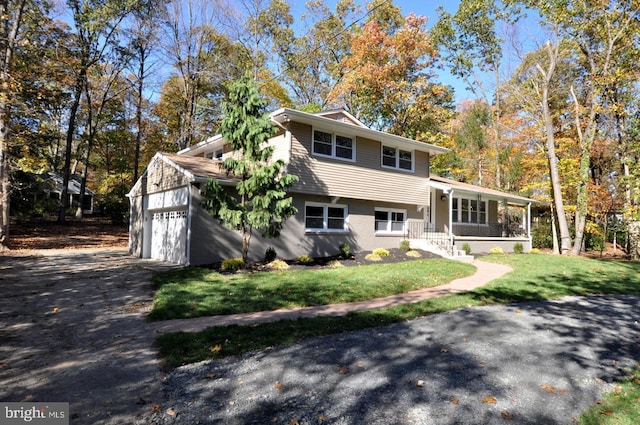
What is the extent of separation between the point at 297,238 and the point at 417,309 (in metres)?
7.94

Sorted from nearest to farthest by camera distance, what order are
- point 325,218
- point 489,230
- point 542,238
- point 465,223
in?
point 325,218 < point 465,223 < point 489,230 < point 542,238

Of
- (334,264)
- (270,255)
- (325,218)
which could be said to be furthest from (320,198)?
(270,255)

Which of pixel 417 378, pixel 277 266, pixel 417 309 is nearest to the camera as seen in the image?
pixel 417 378

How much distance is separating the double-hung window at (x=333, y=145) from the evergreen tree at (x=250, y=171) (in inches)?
132

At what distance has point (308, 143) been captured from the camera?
14117 mm

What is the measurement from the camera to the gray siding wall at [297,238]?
40.0 ft

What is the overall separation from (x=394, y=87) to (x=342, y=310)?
20.5 meters

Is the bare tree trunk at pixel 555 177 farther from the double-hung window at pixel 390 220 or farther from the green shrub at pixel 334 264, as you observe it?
the green shrub at pixel 334 264

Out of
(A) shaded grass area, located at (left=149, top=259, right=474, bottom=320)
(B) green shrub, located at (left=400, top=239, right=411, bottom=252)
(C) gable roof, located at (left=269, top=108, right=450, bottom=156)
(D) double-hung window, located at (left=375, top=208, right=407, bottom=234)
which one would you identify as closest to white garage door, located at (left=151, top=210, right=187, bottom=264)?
(A) shaded grass area, located at (left=149, top=259, right=474, bottom=320)

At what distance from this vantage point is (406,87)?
24.1 m

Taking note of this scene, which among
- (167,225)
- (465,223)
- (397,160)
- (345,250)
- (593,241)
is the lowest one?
(345,250)

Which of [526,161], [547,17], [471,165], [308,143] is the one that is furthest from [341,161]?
[471,165]

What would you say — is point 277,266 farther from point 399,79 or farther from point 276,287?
point 399,79

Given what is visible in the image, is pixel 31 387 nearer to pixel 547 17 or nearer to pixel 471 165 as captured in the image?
pixel 547 17
